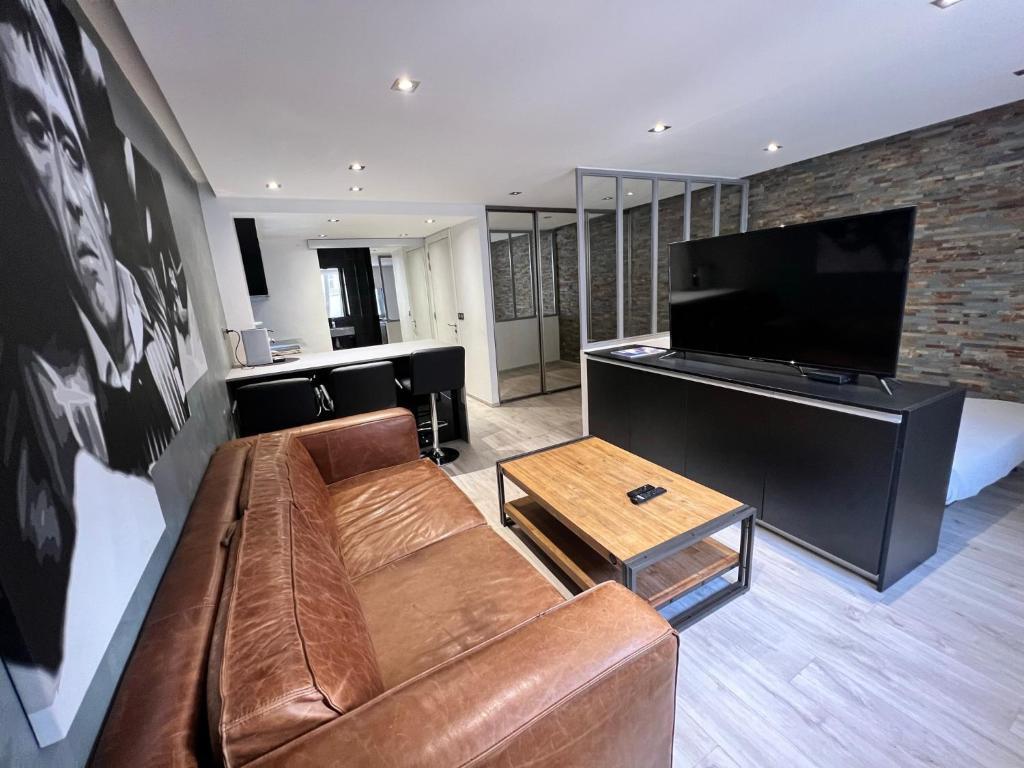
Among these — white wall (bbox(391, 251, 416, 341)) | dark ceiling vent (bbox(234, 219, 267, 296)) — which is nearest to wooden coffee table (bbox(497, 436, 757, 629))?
dark ceiling vent (bbox(234, 219, 267, 296))

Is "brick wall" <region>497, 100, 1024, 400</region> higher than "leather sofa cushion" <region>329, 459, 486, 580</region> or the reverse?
higher

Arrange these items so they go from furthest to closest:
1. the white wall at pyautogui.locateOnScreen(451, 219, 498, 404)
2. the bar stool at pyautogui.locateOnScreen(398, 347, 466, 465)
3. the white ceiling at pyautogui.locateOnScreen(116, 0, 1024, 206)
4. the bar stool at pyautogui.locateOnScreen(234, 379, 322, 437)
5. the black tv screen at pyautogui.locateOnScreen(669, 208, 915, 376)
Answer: the white wall at pyautogui.locateOnScreen(451, 219, 498, 404)
the bar stool at pyautogui.locateOnScreen(398, 347, 466, 465)
the bar stool at pyautogui.locateOnScreen(234, 379, 322, 437)
the black tv screen at pyautogui.locateOnScreen(669, 208, 915, 376)
the white ceiling at pyautogui.locateOnScreen(116, 0, 1024, 206)

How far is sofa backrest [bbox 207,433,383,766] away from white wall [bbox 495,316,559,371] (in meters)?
5.21

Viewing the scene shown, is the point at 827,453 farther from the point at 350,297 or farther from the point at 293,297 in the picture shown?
the point at 350,297

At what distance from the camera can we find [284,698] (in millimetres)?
656

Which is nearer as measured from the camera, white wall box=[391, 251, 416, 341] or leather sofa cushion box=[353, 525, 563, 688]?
leather sofa cushion box=[353, 525, 563, 688]

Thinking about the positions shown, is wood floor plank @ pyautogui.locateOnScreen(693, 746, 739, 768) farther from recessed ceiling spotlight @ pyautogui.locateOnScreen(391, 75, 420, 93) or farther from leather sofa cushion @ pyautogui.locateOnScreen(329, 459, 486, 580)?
recessed ceiling spotlight @ pyautogui.locateOnScreen(391, 75, 420, 93)

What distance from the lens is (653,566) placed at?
1.79 metres

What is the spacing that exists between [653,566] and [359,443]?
1.58 meters

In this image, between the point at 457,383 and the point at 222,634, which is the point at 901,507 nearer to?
the point at 222,634

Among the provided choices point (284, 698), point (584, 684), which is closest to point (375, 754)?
point (284, 698)

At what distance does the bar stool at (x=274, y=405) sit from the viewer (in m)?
2.54

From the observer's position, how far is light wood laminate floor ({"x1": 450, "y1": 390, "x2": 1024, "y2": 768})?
1.26 meters

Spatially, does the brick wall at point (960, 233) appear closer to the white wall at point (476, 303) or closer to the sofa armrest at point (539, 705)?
the white wall at point (476, 303)
